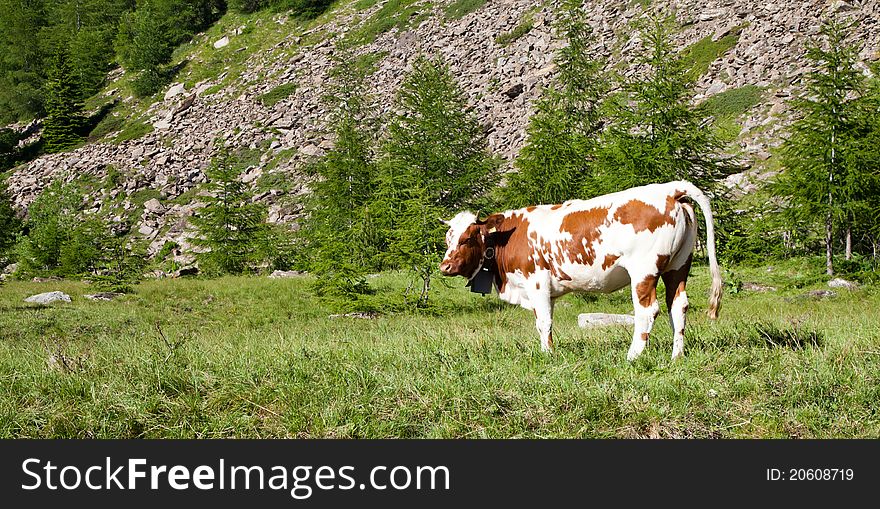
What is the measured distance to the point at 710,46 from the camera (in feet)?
135

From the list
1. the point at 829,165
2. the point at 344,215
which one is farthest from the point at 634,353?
the point at 344,215

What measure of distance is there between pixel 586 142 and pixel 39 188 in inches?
2059

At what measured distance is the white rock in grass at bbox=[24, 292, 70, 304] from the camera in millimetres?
18855

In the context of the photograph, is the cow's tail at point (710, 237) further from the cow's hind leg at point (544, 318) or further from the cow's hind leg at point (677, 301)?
the cow's hind leg at point (544, 318)

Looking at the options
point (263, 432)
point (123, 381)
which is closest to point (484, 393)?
point (263, 432)

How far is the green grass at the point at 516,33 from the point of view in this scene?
5469 cm

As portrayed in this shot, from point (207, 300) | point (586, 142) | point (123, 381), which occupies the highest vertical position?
point (123, 381)

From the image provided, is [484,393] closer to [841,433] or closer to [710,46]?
[841,433]

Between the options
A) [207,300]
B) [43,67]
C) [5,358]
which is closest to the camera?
[5,358]

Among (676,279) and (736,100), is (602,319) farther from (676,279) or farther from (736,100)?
(736,100)

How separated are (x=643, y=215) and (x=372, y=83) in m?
53.8

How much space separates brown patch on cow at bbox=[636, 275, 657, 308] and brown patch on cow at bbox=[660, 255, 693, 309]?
260 mm

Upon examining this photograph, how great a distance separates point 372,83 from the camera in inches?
2229

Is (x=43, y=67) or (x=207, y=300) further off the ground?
(x=43, y=67)
